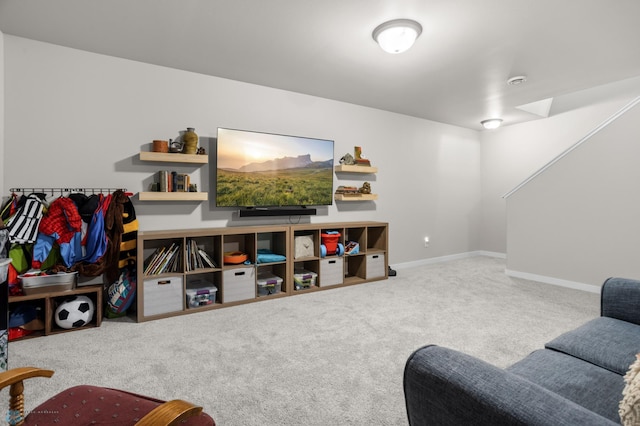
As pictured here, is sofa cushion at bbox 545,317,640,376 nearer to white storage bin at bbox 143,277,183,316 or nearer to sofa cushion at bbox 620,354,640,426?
sofa cushion at bbox 620,354,640,426

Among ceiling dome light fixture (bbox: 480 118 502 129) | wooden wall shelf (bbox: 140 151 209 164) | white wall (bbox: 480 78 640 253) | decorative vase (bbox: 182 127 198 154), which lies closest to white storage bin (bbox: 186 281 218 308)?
wooden wall shelf (bbox: 140 151 209 164)

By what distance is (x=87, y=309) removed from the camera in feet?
9.34

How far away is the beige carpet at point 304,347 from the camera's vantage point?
187 centimetres

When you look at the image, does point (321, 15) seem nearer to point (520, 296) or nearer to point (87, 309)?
point (87, 309)

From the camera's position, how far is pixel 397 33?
263 centimetres

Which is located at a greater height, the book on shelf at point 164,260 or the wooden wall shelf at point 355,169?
the wooden wall shelf at point 355,169

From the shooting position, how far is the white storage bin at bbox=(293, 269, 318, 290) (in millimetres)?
3943

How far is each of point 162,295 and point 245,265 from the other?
0.83m

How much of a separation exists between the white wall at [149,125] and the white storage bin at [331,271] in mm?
687

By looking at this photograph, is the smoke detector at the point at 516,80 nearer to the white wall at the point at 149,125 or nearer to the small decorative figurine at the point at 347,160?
the white wall at the point at 149,125

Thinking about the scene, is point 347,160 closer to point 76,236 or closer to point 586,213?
point 586,213

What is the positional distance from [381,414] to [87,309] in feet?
8.30

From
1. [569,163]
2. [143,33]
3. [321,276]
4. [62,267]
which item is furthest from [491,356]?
[143,33]

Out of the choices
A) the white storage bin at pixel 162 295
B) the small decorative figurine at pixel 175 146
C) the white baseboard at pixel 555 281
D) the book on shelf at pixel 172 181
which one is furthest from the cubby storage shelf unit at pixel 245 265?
the white baseboard at pixel 555 281
